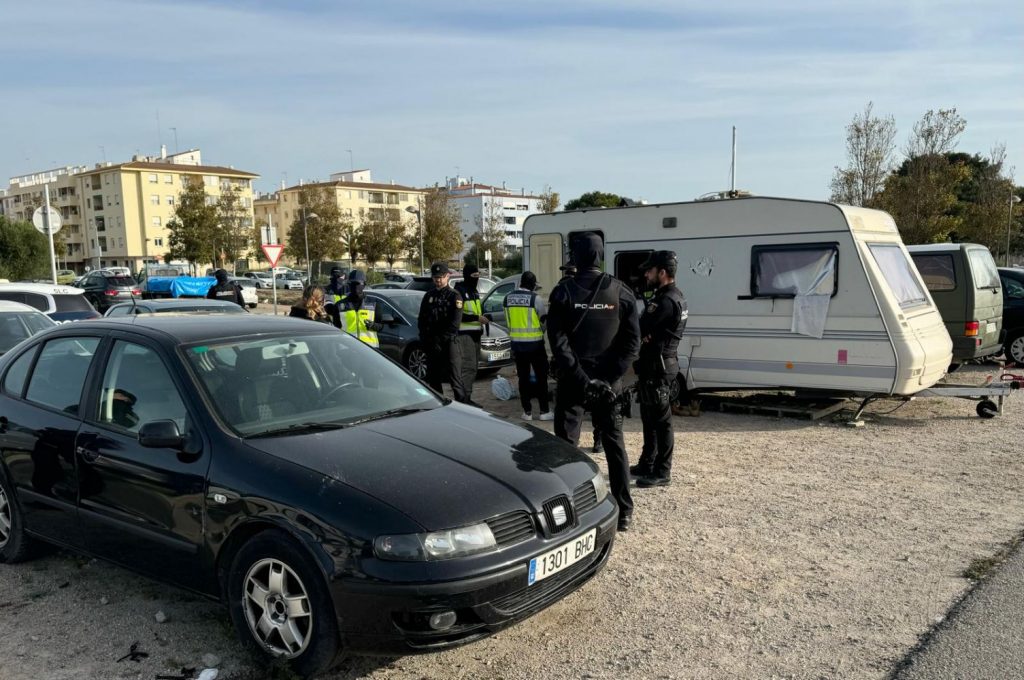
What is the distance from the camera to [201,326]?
427 cm

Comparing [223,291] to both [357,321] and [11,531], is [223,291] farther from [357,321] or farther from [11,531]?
[11,531]

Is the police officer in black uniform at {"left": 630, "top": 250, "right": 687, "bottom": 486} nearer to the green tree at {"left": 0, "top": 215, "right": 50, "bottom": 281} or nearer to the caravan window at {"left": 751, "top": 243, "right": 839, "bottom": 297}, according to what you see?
the caravan window at {"left": 751, "top": 243, "right": 839, "bottom": 297}

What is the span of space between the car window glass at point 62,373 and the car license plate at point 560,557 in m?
2.73

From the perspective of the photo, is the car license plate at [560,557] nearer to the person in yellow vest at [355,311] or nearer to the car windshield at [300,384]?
the car windshield at [300,384]

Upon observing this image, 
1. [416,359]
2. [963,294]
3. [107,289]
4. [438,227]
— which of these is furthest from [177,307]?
[438,227]

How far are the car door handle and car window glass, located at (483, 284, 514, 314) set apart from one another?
9726 millimetres

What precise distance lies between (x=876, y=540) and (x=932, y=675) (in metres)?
1.78

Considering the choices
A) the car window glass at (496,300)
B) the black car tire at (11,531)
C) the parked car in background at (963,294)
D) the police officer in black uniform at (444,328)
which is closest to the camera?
the black car tire at (11,531)

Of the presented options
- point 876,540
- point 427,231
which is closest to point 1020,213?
point 427,231

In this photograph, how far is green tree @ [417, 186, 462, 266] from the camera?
51.5m

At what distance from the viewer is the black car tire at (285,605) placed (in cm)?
310

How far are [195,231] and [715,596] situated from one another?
159ft

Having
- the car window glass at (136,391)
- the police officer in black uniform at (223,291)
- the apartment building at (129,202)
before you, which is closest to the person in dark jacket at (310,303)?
the car window glass at (136,391)

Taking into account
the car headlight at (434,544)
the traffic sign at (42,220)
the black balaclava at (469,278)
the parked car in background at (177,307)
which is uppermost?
the traffic sign at (42,220)
